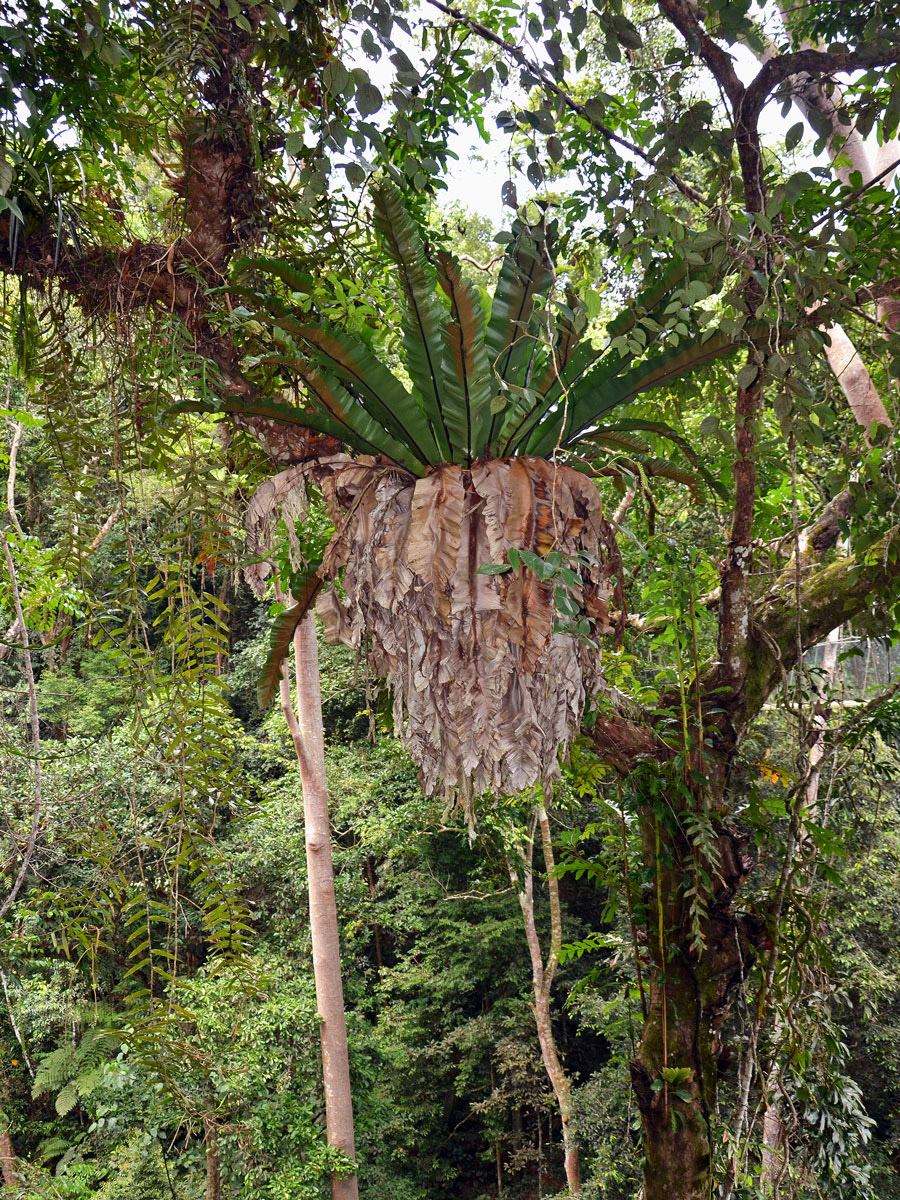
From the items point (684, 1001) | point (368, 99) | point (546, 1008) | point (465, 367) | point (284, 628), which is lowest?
point (546, 1008)

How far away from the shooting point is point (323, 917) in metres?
5.71

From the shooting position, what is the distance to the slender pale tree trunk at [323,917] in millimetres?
5676

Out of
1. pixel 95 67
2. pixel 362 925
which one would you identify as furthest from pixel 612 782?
pixel 362 925

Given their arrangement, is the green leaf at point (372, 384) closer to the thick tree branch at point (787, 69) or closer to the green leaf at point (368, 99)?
the green leaf at point (368, 99)

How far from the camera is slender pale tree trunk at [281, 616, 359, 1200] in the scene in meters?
5.68

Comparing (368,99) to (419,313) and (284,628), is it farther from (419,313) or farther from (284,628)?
(284,628)

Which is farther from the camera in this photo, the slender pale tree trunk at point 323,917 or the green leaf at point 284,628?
the slender pale tree trunk at point 323,917

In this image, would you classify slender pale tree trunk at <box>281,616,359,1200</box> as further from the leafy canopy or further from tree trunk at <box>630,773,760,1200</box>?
the leafy canopy

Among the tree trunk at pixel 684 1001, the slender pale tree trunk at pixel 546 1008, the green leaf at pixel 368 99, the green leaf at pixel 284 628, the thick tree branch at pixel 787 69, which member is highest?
the thick tree branch at pixel 787 69

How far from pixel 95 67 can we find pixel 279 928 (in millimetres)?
7019

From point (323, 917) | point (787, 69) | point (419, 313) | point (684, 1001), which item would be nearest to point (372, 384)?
point (419, 313)

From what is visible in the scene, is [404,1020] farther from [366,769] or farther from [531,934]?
[366,769]

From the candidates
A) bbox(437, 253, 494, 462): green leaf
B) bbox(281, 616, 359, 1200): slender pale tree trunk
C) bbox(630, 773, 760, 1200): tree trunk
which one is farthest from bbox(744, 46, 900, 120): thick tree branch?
bbox(281, 616, 359, 1200): slender pale tree trunk

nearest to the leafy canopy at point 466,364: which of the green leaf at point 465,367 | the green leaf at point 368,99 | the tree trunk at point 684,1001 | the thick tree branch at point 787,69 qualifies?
the green leaf at point 465,367
